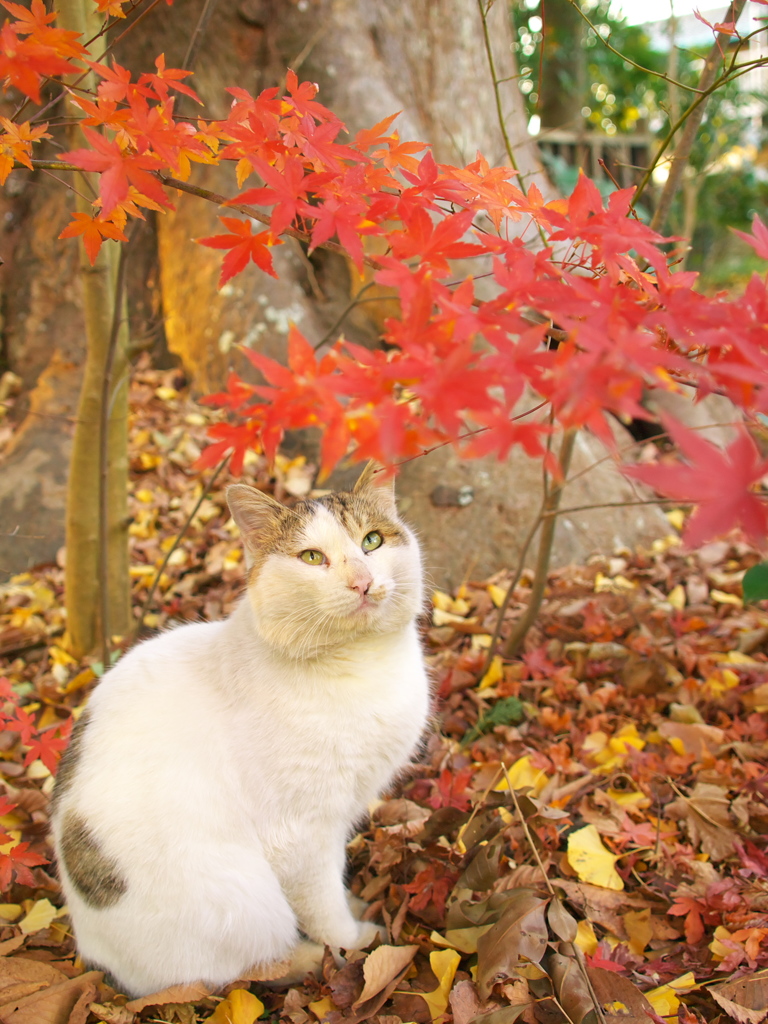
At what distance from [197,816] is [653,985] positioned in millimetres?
1243

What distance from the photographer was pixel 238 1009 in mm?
1874

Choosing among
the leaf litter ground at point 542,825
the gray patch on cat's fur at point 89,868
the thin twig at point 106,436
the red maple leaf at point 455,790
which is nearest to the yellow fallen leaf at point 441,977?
the leaf litter ground at point 542,825

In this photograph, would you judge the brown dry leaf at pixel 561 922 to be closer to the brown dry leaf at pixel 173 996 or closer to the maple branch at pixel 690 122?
the brown dry leaf at pixel 173 996

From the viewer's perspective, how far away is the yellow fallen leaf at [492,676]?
2.90 m

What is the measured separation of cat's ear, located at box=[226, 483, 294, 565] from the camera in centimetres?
193

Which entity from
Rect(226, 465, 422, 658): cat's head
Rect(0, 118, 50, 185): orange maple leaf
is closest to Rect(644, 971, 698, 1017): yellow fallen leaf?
Rect(226, 465, 422, 658): cat's head

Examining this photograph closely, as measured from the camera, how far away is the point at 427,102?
4.58 meters

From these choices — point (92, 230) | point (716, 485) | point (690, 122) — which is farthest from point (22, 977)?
point (690, 122)

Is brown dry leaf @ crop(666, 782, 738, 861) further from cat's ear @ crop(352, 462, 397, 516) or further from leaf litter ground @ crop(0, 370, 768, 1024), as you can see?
cat's ear @ crop(352, 462, 397, 516)

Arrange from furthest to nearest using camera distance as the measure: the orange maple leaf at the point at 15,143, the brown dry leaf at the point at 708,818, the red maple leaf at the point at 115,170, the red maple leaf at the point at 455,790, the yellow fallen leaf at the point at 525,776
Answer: the yellow fallen leaf at the point at 525,776 → the red maple leaf at the point at 455,790 → the brown dry leaf at the point at 708,818 → the orange maple leaf at the point at 15,143 → the red maple leaf at the point at 115,170

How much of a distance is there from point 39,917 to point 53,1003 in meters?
0.42

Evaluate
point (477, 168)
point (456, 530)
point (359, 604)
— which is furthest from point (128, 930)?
point (456, 530)

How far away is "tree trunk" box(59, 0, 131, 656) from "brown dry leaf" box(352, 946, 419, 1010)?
65.7 inches

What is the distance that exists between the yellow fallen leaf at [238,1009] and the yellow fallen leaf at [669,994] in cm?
89
